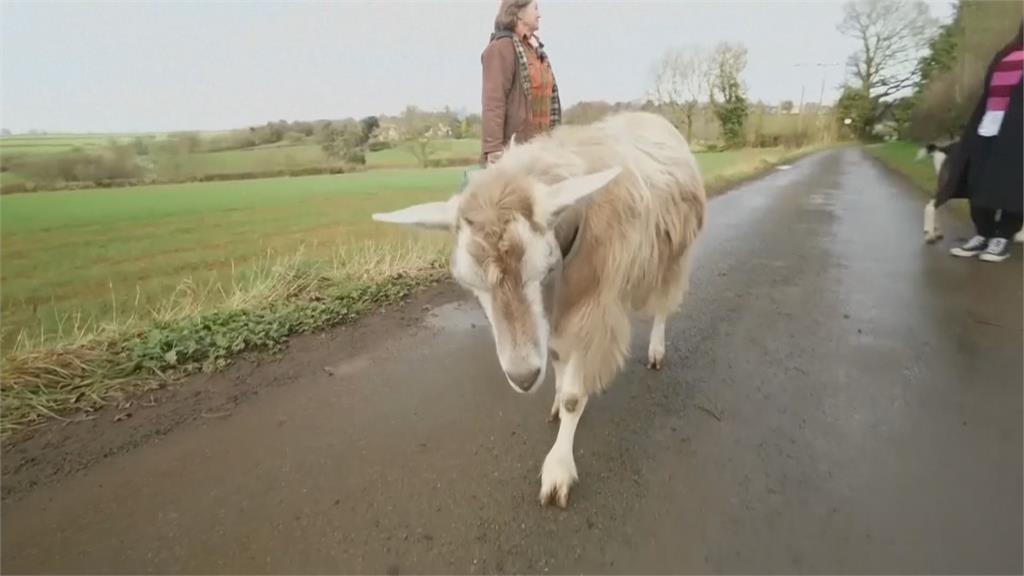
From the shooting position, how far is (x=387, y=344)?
4.60 metres

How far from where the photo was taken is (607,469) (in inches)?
113

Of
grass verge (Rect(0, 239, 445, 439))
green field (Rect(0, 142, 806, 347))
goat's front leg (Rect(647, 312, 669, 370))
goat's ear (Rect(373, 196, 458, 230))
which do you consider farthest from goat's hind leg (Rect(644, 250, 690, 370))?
grass verge (Rect(0, 239, 445, 439))

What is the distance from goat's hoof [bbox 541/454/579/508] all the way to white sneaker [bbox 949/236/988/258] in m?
7.55

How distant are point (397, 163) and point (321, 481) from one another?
7024 mm

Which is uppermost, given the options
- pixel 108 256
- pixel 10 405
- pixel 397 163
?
pixel 397 163

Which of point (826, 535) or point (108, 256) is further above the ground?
point (108, 256)

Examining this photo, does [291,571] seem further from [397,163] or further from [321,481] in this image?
[397,163]

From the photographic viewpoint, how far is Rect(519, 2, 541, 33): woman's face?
3.96 metres

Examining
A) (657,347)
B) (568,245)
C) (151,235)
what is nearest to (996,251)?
(657,347)

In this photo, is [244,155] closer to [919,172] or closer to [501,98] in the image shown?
[501,98]

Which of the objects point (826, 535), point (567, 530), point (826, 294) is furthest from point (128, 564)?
point (826, 294)

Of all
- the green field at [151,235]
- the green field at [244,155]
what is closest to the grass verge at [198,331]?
the green field at [151,235]

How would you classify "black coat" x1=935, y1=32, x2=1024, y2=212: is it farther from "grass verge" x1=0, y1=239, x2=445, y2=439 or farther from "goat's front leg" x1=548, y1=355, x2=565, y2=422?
"grass verge" x1=0, y1=239, x2=445, y2=439

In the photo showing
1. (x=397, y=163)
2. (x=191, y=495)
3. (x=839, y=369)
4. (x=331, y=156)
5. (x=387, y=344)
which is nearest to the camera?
(x=191, y=495)
